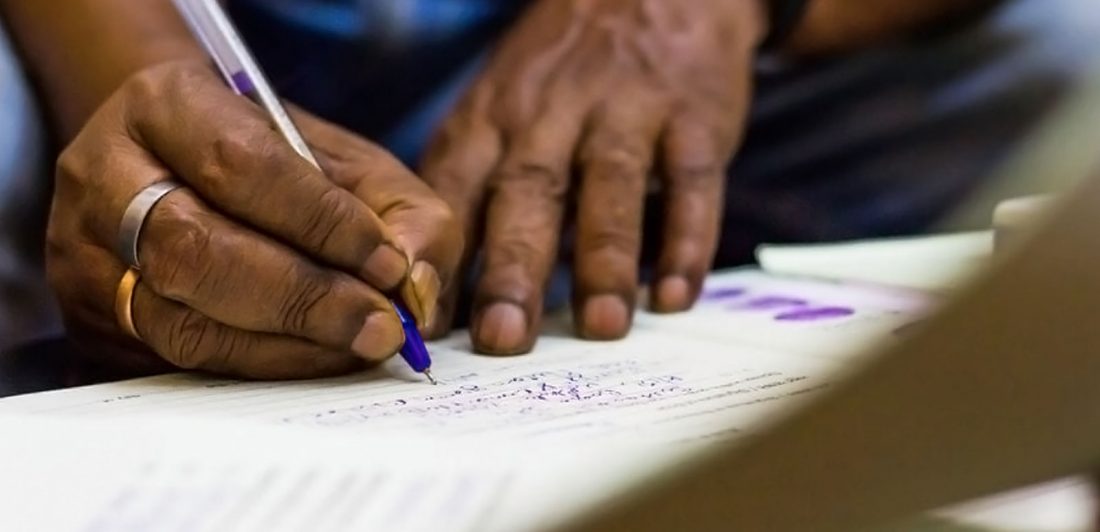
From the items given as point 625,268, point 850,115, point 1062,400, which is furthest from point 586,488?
point 850,115

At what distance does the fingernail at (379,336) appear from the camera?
430 millimetres

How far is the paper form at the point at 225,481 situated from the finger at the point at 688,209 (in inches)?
10.1

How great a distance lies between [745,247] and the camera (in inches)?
28.3

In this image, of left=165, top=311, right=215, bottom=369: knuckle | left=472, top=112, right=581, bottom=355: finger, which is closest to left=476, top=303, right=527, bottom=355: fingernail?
left=472, top=112, right=581, bottom=355: finger

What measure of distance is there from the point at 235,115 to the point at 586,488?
30 centimetres

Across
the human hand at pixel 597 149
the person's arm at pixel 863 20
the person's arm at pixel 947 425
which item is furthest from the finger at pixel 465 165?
the person's arm at pixel 947 425

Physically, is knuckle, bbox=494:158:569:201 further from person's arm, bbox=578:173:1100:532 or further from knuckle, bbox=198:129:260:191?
person's arm, bbox=578:173:1100:532

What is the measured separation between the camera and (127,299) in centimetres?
45

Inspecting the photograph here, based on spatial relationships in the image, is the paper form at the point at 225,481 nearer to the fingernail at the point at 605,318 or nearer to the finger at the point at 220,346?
the finger at the point at 220,346

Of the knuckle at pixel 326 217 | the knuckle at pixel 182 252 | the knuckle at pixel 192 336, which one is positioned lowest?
the knuckle at pixel 192 336

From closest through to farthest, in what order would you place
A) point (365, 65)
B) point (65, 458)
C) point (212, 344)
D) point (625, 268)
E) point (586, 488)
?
point (586, 488) < point (65, 458) < point (212, 344) < point (625, 268) < point (365, 65)

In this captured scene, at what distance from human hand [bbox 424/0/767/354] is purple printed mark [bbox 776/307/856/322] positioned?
2.1 inches

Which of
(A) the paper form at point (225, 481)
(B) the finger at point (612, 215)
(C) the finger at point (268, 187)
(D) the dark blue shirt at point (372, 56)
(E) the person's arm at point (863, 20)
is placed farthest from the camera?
(E) the person's arm at point (863, 20)

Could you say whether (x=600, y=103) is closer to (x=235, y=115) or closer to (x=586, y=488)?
(x=235, y=115)
